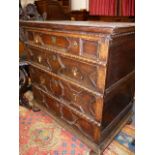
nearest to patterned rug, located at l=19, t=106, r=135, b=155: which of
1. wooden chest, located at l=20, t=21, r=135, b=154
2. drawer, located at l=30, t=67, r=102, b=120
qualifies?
wooden chest, located at l=20, t=21, r=135, b=154

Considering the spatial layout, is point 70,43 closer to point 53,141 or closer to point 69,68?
point 69,68

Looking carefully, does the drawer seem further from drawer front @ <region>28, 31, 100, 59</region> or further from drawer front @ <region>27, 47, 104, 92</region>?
drawer front @ <region>28, 31, 100, 59</region>

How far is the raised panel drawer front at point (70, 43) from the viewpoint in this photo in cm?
139

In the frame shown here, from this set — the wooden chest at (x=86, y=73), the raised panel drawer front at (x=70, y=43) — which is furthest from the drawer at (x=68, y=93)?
the raised panel drawer front at (x=70, y=43)

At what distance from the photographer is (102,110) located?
1.53 meters

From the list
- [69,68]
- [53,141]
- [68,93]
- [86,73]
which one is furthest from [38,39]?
[53,141]

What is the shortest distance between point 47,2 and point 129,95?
6.11ft

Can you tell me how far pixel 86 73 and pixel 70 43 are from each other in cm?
28

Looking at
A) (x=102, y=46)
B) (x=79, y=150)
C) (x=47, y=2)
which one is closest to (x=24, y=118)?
(x=79, y=150)

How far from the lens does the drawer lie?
1.60m

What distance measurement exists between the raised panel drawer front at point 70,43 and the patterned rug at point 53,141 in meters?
0.89

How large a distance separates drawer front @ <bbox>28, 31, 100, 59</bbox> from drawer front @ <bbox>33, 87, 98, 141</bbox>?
60 centimetres

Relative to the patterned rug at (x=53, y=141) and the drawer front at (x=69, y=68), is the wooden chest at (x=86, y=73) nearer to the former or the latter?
the drawer front at (x=69, y=68)

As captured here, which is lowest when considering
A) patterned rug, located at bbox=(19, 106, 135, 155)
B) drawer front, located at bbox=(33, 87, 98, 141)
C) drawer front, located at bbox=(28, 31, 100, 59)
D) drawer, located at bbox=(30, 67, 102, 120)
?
patterned rug, located at bbox=(19, 106, 135, 155)
